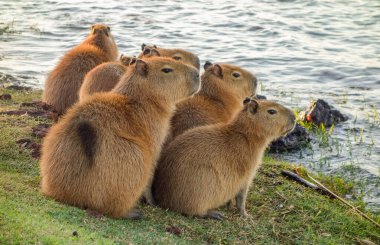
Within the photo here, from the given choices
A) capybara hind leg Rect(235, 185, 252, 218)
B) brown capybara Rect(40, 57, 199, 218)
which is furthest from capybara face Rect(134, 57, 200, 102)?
capybara hind leg Rect(235, 185, 252, 218)

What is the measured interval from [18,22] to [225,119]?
9.25m

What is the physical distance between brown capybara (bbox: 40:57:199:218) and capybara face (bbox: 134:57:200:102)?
18 centimetres

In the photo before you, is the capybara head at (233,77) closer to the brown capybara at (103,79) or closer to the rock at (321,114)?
the brown capybara at (103,79)

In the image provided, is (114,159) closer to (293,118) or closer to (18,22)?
A: (293,118)

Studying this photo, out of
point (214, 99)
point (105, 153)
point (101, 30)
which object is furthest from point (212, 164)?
point (101, 30)

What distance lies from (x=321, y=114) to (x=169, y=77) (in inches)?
150

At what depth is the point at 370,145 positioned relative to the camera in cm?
814

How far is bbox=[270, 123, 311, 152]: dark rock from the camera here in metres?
8.03

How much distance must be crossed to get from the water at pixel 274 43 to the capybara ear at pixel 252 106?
1707mm

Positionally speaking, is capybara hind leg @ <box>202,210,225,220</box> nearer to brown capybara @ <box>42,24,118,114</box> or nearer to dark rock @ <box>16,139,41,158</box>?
dark rock @ <box>16,139,41,158</box>

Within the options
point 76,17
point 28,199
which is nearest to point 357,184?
point 28,199

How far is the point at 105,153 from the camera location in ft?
15.5

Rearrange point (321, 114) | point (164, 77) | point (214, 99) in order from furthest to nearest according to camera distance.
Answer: point (321, 114)
point (214, 99)
point (164, 77)

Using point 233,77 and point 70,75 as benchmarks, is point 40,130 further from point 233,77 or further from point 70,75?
point 233,77
